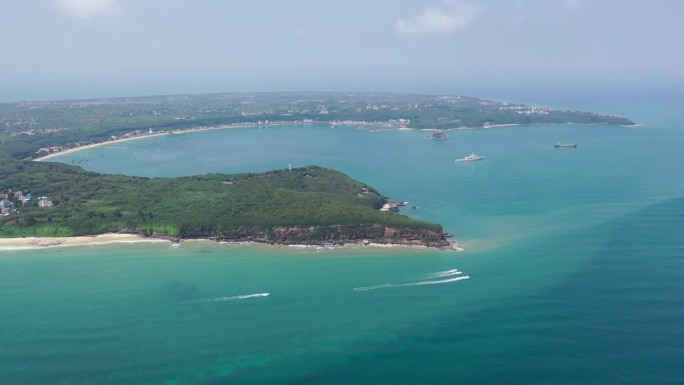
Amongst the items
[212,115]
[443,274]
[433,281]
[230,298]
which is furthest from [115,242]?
[212,115]

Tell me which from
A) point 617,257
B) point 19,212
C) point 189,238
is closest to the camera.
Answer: point 617,257

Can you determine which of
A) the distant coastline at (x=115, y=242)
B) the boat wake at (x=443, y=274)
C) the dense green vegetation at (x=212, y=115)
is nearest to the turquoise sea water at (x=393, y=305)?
the boat wake at (x=443, y=274)

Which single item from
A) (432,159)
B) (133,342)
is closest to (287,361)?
(133,342)

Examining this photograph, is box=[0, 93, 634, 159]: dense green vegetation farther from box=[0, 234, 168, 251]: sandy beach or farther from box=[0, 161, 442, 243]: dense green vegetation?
box=[0, 234, 168, 251]: sandy beach

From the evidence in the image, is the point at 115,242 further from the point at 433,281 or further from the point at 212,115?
the point at 212,115

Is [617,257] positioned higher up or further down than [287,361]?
higher up

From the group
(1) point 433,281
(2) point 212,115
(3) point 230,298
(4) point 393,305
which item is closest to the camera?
(4) point 393,305

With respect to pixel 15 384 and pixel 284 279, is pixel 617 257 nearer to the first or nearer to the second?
pixel 284 279
